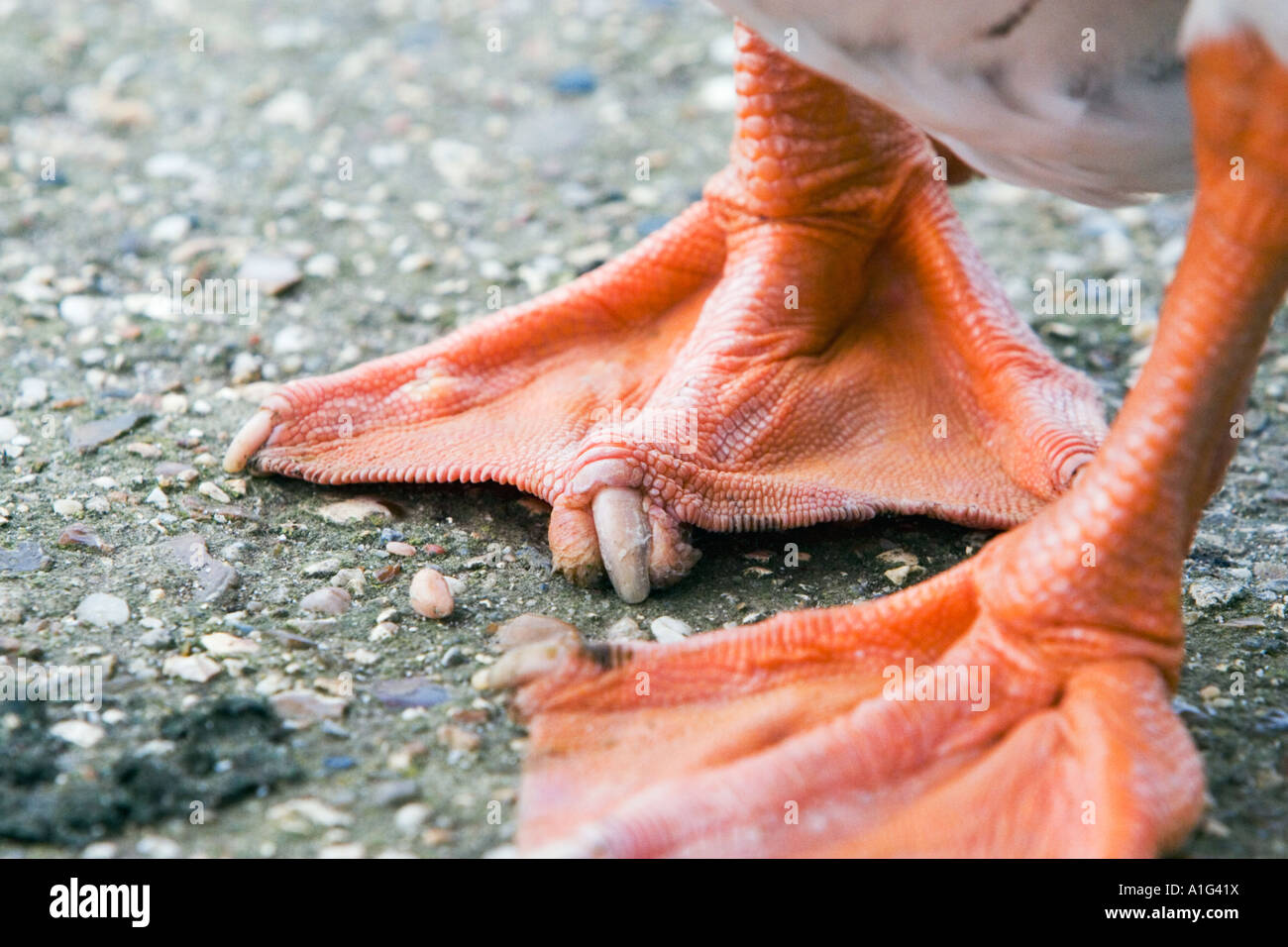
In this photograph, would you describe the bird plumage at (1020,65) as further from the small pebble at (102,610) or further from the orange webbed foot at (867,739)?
the small pebble at (102,610)

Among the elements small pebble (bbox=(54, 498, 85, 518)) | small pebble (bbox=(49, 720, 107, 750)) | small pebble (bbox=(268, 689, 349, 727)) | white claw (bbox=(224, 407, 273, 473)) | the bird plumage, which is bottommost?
small pebble (bbox=(49, 720, 107, 750))

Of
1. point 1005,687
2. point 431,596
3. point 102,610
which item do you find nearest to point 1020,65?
point 1005,687

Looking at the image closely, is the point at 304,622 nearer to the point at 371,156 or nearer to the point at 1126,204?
the point at 1126,204

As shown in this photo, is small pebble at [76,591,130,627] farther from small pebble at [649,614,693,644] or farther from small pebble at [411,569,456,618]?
small pebble at [649,614,693,644]

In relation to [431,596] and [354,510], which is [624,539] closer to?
[431,596]

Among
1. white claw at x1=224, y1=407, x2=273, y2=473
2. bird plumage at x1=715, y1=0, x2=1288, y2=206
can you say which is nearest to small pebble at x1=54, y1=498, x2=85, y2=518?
white claw at x1=224, y1=407, x2=273, y2=473
